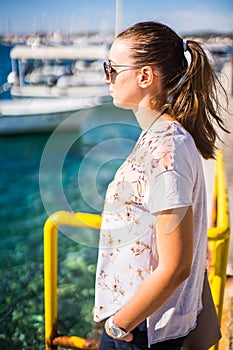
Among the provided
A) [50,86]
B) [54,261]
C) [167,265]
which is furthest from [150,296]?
[50,86]

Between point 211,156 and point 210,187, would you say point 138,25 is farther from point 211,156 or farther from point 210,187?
point 210,187

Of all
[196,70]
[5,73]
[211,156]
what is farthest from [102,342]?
[5,73]

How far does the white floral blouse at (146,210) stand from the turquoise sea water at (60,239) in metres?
0.18

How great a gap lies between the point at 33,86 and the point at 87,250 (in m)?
17.3

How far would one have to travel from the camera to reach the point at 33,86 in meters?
22.5

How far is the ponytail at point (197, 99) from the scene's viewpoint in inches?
57.6

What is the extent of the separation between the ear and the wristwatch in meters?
0.68

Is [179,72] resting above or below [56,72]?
above

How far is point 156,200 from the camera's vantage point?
125cm

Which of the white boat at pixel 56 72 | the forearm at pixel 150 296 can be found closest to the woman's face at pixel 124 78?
the forearm at pixel 150 296

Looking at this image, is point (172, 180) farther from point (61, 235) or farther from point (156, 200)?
point (61, 235)

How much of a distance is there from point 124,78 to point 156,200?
39cm

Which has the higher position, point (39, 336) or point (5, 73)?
point (39, 336)

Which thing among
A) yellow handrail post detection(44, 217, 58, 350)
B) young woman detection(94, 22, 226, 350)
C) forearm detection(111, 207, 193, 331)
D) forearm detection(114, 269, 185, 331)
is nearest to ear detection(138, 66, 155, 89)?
young woman detection(94, 22, 226, 350)
